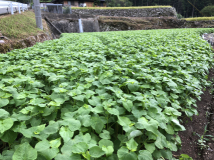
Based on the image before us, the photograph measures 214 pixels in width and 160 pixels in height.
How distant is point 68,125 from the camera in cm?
115

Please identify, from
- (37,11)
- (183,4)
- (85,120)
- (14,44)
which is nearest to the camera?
(85,120)

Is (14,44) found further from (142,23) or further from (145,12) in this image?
(145,12)

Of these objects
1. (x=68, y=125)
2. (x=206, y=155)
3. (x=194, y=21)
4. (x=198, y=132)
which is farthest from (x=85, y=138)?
(x=194, y=21)

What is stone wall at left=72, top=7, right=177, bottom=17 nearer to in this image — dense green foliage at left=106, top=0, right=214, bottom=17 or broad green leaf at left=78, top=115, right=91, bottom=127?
dense green foliage at left=106, top=0, right=214, bottom=17

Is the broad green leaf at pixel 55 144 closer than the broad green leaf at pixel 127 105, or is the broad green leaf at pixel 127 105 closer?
the broad green leaf at pixel 55 144

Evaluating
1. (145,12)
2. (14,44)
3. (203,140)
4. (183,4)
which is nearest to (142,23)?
(145,12)

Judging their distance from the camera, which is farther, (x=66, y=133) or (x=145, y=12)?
(x=145, y=12)

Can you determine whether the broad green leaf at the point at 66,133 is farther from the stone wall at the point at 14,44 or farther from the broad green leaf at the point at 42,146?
the stone wall at the point at 14,44

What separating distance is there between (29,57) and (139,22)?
927 inches

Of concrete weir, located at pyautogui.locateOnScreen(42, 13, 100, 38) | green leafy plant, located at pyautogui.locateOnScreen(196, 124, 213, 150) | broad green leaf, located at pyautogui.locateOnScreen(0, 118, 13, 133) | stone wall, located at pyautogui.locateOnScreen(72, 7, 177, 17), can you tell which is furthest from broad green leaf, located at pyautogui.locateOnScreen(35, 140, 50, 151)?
stone wall, located at pyautogui.locateOnScreen(72, 7, 177, 17)

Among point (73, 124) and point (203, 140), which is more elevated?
point (73, 124)

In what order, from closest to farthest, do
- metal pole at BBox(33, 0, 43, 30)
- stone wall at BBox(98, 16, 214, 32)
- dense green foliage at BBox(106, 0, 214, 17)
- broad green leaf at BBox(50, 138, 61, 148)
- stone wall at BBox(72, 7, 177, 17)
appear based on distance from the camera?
broad green leaf at BBox(50, 138, 61, 148)
metal pole at BBox(33, 0, 43, 30)
stone wall at BBox(98, 16, 214, 32)
stone wall at BBox(72, 7, 177, 17)
dense green foliage at BBox(106, 0, 214, 17)

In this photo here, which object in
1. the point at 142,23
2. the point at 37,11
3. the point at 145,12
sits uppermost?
the point at 145,12

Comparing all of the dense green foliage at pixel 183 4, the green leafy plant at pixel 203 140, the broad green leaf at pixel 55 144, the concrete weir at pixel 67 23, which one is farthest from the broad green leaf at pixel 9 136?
the dense green foliage at pixel 183 4
